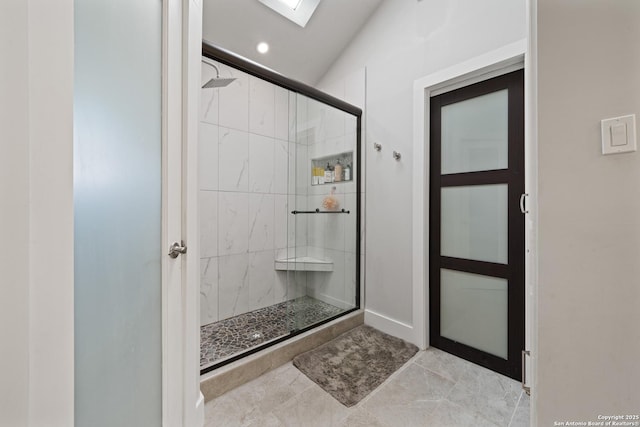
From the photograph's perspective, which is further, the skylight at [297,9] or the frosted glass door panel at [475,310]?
the skylight at [297,9]

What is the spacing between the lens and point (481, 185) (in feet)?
5.84

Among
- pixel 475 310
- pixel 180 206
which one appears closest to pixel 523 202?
pixel 475 310

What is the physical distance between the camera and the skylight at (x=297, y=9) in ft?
7.13

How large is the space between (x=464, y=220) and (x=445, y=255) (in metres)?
0.29

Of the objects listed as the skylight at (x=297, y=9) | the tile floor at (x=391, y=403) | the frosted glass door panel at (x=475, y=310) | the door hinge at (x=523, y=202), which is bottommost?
the tile floor at (x=391, y=403)

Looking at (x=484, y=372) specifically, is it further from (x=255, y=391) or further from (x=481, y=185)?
(x=255, y=391)

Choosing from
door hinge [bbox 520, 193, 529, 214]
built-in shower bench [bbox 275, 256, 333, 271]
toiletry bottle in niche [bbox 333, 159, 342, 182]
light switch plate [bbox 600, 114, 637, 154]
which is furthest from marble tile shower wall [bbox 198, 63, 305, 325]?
light switch plate [bbox 600, 114, 637, 154]

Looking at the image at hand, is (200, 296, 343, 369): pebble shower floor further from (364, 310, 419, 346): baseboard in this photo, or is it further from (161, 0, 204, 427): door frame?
(161, 0, 204, 427): door frame

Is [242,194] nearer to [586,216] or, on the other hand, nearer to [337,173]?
[337,173]

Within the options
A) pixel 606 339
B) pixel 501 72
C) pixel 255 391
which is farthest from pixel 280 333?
pixel 501 72

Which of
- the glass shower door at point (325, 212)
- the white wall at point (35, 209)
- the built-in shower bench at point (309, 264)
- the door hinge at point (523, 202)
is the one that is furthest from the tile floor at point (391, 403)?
the white wall at point (35, 209)

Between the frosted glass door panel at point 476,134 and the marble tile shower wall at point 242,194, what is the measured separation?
1221 mm

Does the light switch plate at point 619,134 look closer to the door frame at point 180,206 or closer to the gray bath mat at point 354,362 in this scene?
the door frame at point 180,206

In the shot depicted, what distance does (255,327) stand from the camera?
2.19 metres
